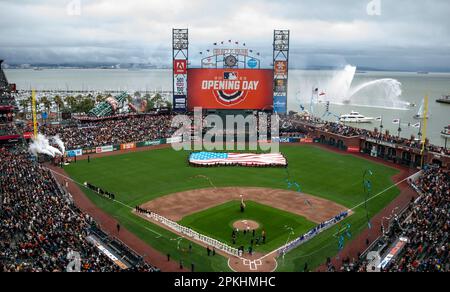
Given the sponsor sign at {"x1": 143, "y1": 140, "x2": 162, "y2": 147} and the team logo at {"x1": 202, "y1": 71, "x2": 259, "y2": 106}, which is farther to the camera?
the team logo at {"x1": 202, "y1": 71, "x2": 259, "y2": 106}

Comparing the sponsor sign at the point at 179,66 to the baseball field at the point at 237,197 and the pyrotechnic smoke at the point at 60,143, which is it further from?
the pyrotechnic smoke at the point at 60,143

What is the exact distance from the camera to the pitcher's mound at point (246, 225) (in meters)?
37.2

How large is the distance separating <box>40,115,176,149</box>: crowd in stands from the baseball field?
271 inches

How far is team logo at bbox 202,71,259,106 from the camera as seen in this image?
255 ft

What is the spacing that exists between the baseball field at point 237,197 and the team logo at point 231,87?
16.6 metres

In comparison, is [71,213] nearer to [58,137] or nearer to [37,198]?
[37,198]

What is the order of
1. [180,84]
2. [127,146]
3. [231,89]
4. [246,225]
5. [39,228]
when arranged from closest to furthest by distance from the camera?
1. [39,228]
2. [246,225]
3. [127,146]
4. [231,89]
5. [180,84]

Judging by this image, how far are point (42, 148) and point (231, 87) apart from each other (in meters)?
34.0

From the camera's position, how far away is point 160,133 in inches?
3034

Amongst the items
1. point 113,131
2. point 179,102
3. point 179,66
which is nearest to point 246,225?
point 113,131

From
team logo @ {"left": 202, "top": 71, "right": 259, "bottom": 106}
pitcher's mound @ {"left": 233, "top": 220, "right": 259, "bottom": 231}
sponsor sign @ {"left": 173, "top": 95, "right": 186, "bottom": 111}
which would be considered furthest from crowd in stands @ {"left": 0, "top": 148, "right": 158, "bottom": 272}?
team logo @ {"left": 202, "top": 71, "right": 259, "bottom": 106}

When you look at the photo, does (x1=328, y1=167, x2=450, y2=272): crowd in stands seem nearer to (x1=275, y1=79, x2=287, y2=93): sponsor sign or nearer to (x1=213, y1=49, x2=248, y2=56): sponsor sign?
(x1=275, y1=79, x2=287, y2=93): sponsor sign

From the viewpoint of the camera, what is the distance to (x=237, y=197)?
4572 cm

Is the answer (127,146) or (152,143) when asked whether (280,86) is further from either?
(127,146)
